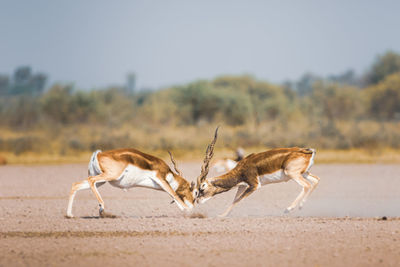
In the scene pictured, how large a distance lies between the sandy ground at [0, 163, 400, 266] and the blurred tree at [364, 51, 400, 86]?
5264 centimetres

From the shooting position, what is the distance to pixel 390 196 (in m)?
16.9

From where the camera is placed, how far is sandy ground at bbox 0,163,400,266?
352 inches

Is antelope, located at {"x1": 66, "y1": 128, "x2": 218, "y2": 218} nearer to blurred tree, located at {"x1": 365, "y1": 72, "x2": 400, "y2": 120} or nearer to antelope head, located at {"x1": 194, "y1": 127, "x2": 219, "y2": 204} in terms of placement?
antelope head, located at {"x1": 194, "y1": 127, "x2": 219, "y2": 204}

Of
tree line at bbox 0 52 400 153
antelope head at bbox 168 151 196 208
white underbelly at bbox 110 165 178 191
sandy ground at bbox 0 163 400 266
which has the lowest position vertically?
sandy ground at bbox 0 163 400 266

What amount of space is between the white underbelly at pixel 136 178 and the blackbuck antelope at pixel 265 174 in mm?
1109

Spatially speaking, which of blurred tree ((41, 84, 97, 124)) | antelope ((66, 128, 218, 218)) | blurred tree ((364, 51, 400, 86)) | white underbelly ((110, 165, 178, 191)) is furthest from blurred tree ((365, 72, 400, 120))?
white underbelly ((110, 165, 178, 191))

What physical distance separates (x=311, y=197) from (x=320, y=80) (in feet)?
144

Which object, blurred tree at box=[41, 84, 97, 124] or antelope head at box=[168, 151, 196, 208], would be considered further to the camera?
blurred tree at box=[41, 84, 97, 124]

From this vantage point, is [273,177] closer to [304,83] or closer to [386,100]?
[386,100]

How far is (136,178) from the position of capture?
492 inches

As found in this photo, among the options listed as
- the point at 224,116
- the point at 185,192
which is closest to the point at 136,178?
the point at 185,192

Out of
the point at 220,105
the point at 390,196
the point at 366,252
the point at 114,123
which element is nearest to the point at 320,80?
the point at 220,105

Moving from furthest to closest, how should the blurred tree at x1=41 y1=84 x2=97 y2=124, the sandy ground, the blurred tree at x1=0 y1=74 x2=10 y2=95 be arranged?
the blurred tree at x1=0 y1=74 x2=10 y2=95 < the blurred tree at x1=41 y1=84 x2=97 y2=124 < the sandy ground

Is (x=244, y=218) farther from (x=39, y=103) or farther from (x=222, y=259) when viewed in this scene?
(x=39, y=103)
